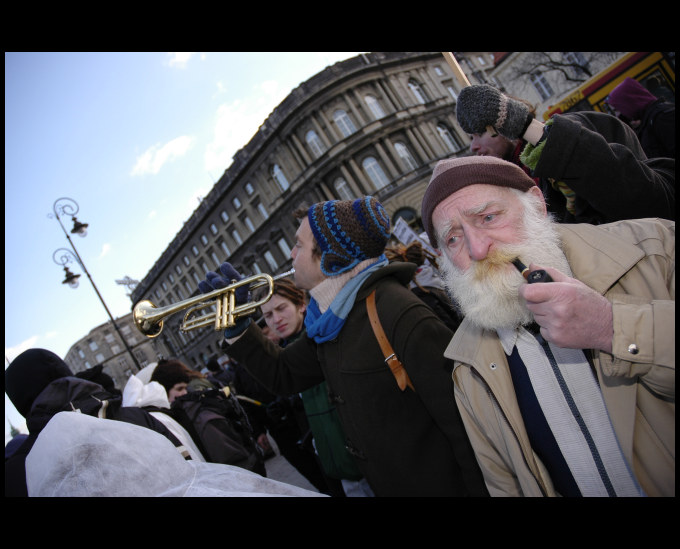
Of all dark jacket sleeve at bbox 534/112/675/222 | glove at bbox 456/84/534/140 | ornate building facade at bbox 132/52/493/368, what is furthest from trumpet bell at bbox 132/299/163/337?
ornate building facade at bbox 132/52/493/368

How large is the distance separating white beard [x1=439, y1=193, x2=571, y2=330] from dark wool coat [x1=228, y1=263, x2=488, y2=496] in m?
0.35

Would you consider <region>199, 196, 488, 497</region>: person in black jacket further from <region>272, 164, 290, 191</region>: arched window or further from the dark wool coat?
<region>272, 164, 290, 191</region>: arched window

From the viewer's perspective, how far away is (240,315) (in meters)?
2.82

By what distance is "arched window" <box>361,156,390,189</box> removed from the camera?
80.0 feet

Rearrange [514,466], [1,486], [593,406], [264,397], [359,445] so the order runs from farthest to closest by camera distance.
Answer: [264,397]
[359,445]
[514,466]
[593,406]
[1,486]

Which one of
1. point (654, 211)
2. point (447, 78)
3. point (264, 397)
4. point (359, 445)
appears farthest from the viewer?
point (447, 78)

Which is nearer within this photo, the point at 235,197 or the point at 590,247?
the point at 590,247

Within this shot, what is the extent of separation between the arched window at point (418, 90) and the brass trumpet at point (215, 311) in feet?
94.9
